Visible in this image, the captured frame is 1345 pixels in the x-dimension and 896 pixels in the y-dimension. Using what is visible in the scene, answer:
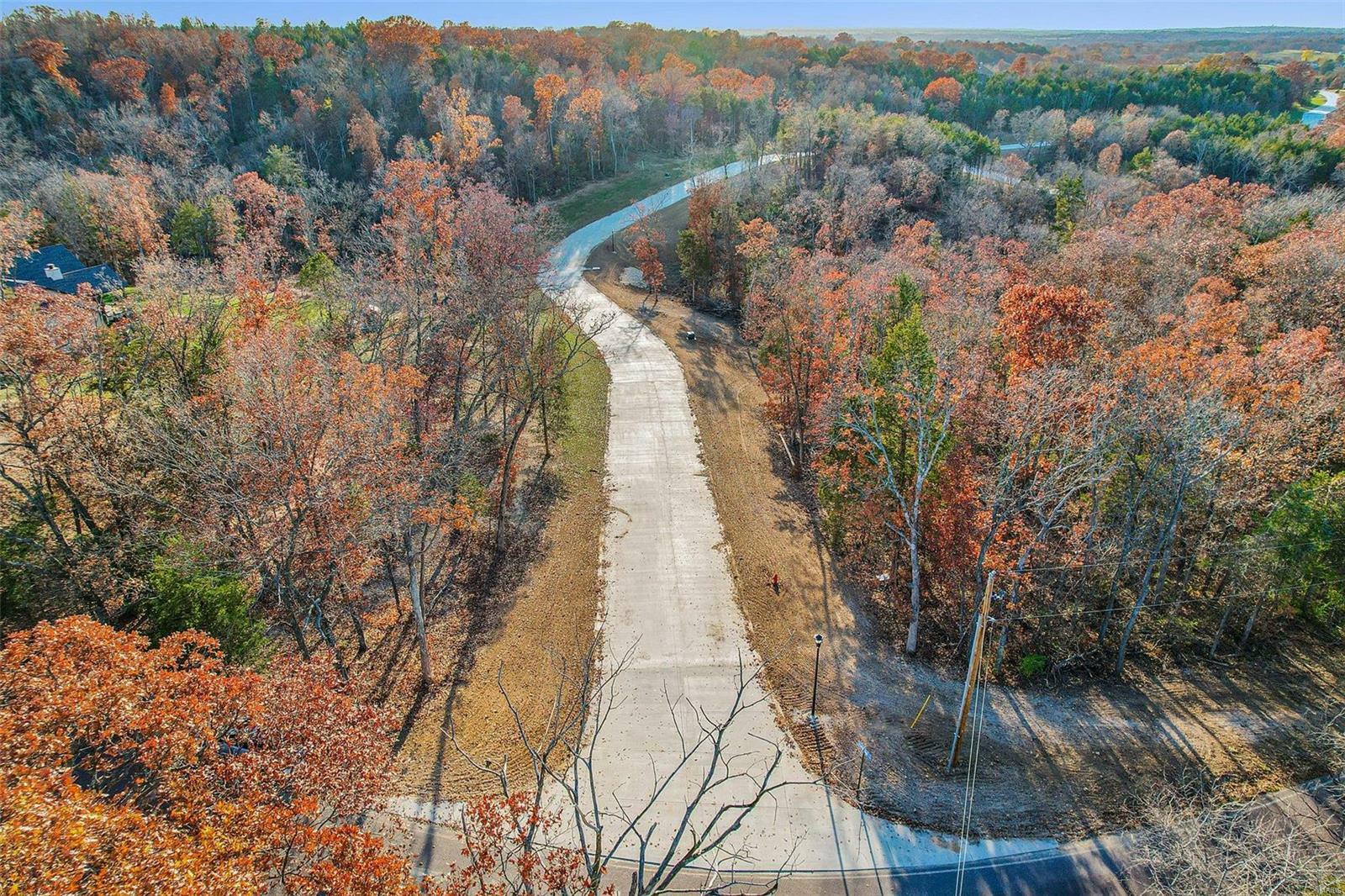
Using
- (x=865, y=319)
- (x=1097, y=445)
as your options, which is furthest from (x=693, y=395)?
(x=1097, y=445)

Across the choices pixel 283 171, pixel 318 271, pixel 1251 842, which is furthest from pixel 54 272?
pixel 1251 842

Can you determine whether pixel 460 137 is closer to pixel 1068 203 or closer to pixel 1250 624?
pixel 1068 203

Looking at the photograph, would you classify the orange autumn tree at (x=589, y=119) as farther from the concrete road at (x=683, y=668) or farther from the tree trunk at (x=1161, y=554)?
the tree trunk at (x=1161, y=554)

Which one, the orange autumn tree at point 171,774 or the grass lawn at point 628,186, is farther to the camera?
the grass lawn at point 628,186

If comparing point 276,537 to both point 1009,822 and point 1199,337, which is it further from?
point 1199,337

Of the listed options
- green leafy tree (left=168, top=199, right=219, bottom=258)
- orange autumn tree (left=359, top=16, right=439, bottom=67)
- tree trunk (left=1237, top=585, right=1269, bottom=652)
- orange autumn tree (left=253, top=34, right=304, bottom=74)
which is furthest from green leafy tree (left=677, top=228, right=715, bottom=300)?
orange autumn tree (left=253, top=34, right=304, bottom=74)

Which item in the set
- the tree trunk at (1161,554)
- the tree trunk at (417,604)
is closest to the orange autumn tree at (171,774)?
the tree trunk at (417,604)
